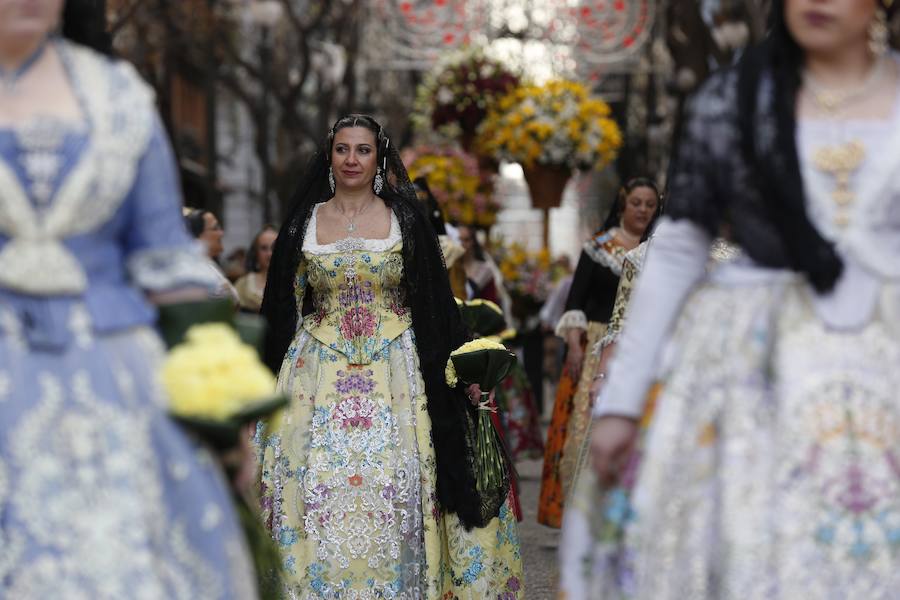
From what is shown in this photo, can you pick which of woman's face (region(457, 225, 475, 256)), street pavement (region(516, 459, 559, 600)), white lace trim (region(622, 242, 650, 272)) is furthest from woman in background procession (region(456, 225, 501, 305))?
white lace trim (region(622, 242, 650, 272))

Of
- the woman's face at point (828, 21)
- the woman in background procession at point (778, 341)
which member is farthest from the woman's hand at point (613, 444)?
the woman's face at point (828, 21)

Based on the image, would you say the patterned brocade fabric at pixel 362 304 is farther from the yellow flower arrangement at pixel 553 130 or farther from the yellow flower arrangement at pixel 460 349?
the yellow flower arrangement at pixel 553 130

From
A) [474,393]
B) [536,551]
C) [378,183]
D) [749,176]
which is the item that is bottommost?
[536,551]

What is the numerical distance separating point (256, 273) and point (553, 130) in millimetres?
4584

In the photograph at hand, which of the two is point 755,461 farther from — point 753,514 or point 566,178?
point 566,178

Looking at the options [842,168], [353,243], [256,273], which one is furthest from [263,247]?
[842,168]

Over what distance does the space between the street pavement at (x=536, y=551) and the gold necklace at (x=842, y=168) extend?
14.7 ft

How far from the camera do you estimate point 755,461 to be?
372 centimetres

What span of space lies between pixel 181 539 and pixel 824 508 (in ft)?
4.42

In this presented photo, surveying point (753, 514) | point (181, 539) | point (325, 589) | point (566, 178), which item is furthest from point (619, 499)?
point (566, 178)

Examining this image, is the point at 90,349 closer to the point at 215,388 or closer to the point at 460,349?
the point at 215,388

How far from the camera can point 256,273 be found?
11.0m

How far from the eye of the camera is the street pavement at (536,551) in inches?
330

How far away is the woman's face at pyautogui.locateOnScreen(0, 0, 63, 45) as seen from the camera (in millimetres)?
3594
